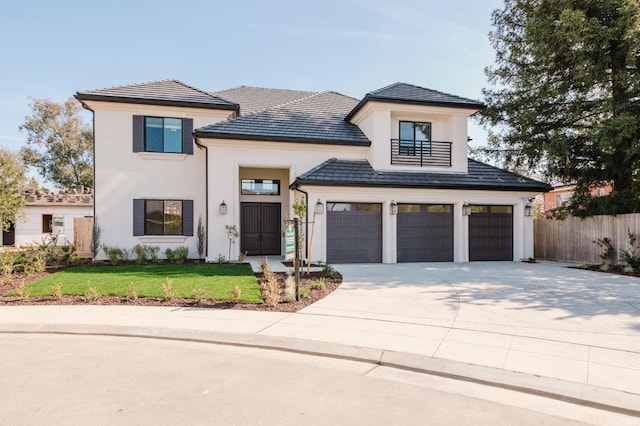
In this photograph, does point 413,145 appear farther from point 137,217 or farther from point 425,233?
point 137,217

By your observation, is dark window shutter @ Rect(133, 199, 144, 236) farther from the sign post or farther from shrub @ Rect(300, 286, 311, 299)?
shrub @ Rect(300, 286, 311, 299)

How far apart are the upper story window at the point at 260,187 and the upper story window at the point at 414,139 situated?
578 cm

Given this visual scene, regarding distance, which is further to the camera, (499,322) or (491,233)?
(491,233)

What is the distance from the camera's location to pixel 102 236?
46.5 feet

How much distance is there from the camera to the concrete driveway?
450 centimetres

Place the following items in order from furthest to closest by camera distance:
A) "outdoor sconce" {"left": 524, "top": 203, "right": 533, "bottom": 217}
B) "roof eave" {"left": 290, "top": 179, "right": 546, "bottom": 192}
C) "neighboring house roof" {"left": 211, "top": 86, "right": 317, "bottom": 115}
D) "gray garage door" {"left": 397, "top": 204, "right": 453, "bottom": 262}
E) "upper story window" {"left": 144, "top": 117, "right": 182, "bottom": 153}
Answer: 1. "neighboring house roof" {"left": 211, "top": 86, "right": 317, "bottom": 115}
2. "outdoor sconce" {"left": 524, "top": 203, "right": 533, "bottom": 217}
3. "upper story window" {"left": 144, "top": 117, "right": 182, "bottom": 153}
4. "gray garage door" {"left": 397, "top": 204, "right": 453, "bottom": 262}
5. "roof eave" {"left": 290, "top": 179, "right": 546, "bottom": 192}

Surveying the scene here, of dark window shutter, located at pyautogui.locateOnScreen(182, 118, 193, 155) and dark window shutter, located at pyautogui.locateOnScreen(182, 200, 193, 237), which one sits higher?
dark window shutter, located at pyautogui.locateOnScreen(182, 118, 193, 155)

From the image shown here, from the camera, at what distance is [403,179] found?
14.2 meters

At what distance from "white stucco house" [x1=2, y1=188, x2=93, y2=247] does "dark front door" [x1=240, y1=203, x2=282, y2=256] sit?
49.9 feet

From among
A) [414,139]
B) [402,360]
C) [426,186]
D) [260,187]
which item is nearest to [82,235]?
[260,187]

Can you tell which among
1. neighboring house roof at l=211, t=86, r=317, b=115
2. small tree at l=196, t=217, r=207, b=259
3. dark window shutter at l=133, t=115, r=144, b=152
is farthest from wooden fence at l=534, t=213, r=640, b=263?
dark window shutter at l=133, t=115, r=144, b=152

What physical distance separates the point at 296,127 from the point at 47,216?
66.4ft

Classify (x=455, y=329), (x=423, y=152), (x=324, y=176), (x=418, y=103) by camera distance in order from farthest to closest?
(x=423, y=152) → (x=418, y=103) → (x=324, y=176) → (x=455, y=329)

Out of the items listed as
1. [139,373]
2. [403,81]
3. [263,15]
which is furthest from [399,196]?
[139,373]
